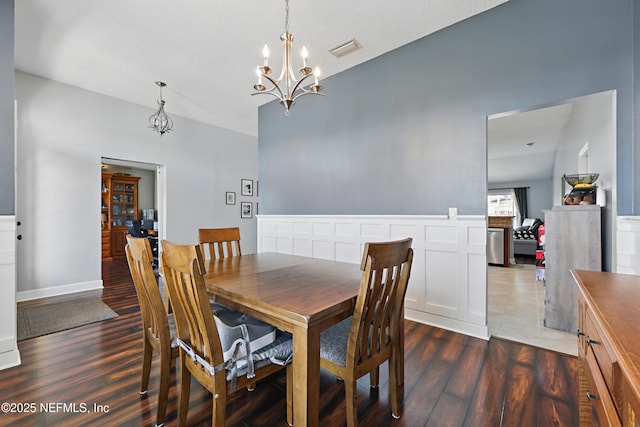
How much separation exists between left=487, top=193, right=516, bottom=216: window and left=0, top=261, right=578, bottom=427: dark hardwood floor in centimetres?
1025

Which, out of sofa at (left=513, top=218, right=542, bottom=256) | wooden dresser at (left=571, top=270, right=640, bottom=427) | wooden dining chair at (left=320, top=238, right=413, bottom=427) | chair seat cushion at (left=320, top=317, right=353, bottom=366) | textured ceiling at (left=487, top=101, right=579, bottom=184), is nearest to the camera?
wooden dresser at (left=571, top=270, right=640, bottom=427)

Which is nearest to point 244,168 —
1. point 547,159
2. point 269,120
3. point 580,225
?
point 269,120

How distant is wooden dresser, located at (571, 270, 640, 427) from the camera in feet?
1.89

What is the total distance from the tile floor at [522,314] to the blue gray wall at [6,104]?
13.4ft

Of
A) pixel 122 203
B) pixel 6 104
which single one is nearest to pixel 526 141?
pixel 6 104

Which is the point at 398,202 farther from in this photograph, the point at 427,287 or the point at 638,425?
the point at 638,425

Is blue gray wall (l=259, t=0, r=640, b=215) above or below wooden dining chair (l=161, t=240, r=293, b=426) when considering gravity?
above

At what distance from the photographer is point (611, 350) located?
0.69 meters

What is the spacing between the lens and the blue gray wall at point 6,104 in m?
1.97

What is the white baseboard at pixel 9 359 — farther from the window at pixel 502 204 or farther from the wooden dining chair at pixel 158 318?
the window at pixel 502 204

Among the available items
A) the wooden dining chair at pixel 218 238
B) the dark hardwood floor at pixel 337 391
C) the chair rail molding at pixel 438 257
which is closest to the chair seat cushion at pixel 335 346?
the dark hardwood floor at pixel 337 391

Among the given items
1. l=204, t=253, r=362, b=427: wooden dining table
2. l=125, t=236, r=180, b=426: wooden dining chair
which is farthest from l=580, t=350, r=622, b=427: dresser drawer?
l=125, t=236, r=180, b=426: wooden dining chair

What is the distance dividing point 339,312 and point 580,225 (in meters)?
2.46

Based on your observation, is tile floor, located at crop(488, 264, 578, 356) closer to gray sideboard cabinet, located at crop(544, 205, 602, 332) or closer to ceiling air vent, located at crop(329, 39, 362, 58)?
gray sideboard cabinet, located at crop(544, 205, 602, 332)
